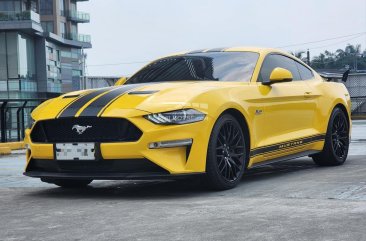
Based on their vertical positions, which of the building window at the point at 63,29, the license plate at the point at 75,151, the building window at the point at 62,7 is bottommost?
the license plate at the point at 75,151

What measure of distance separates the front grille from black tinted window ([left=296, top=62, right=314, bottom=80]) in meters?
2.88

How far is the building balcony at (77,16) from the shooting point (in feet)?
246

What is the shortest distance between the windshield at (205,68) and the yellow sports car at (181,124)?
10 mm

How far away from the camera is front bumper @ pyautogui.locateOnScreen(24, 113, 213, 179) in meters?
5.14

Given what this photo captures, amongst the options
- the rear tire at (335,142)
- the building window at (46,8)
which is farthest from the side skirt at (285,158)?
the building window at (46,8)

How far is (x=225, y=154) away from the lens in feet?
18.5

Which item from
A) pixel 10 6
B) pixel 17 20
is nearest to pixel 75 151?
pixel 17 20

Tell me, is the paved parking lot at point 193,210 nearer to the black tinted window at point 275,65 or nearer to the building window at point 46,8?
the black tinted window at point 275,65

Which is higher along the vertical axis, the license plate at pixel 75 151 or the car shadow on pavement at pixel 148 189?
the license plate at pixel 75 151

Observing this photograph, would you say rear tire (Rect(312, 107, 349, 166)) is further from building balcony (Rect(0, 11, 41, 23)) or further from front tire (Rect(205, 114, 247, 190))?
building balcony (Rect(0, 11, 41, 23))

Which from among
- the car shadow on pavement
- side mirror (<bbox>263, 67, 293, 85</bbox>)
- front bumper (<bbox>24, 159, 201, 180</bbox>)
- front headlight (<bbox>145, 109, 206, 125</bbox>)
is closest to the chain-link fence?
the car shadow on pavement

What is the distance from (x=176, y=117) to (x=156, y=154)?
1.15 ft

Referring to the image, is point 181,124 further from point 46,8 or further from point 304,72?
point 46,8

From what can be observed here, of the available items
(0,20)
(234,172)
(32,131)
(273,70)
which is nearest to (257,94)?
(273,70)
